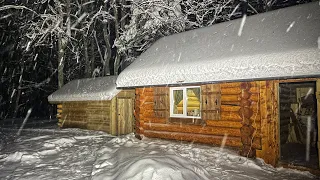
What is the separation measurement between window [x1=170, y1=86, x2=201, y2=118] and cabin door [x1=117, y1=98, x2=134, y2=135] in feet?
10.9

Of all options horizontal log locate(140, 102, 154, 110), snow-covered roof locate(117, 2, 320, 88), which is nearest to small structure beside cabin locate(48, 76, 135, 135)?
horizontal log locate(140, 102, 154, 110)

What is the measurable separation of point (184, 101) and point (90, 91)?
6.92m

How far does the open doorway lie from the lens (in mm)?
9984

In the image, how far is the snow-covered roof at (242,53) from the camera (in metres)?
6.56

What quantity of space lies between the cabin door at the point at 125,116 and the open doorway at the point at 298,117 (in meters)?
7.72

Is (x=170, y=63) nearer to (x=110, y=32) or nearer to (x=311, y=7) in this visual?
(x=311, y=7)

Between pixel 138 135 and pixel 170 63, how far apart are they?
12.8 ft

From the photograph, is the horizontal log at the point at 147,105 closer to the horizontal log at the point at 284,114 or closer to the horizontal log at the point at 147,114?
the horizontal log at the point at 147,114

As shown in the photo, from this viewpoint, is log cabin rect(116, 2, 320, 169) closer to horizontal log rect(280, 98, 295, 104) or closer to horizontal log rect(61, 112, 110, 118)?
horizontal log rect(280, 98, 295, 104)

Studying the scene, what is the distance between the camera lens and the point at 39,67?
31688 millimetres

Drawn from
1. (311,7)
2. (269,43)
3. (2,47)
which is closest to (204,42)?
(269,43)

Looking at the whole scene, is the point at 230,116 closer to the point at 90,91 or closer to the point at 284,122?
the point at 284,122

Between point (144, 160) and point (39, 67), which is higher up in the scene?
point (39, 67)

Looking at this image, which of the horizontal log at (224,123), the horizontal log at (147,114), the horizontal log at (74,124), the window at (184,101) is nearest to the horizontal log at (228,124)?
the horizontal log at (224,123)
